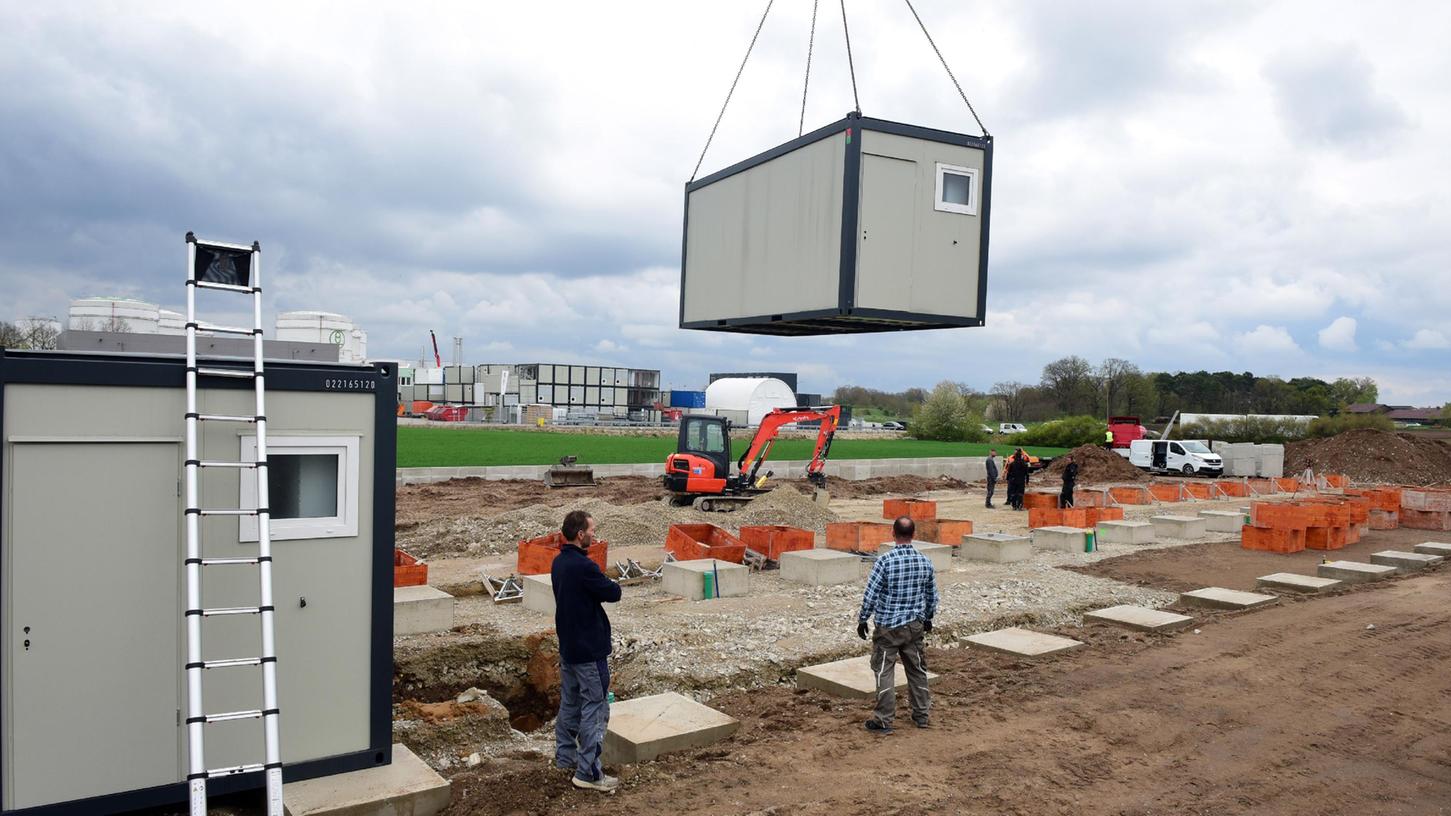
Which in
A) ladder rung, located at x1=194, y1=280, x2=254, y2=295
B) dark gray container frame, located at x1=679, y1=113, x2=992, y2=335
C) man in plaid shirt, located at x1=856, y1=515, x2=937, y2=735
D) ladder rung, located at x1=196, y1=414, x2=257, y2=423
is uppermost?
dark gray container frame, located at x1=679, y1=113, x2=992, y2=335

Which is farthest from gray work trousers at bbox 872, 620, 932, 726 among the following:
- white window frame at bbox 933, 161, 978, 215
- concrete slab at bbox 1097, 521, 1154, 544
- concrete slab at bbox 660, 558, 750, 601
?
concrete slab at bbox 1097, 521, 1154, 544

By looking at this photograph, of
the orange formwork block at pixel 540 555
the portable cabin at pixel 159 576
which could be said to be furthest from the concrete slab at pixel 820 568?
the portable cabin at pixel 159 576

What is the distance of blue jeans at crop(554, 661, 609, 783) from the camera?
20.2 feet

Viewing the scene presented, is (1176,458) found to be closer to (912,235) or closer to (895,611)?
(912,235)

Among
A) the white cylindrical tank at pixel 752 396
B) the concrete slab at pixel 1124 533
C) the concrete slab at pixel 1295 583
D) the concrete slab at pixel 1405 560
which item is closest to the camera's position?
the concrete slab at pixel 1295 583

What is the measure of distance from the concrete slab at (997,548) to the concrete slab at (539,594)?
28.5ft

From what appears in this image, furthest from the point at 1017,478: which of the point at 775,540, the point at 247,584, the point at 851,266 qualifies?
the point at 247,584

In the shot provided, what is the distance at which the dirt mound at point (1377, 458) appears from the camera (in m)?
40.4

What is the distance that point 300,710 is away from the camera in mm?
5773

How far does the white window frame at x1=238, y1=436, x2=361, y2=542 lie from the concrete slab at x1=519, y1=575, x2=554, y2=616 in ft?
19.0

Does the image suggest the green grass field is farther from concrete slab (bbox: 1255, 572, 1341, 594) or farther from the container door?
the container door

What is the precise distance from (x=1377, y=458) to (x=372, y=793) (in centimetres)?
4812

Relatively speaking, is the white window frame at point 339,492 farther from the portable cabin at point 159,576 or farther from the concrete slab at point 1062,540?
the concrete slab at point 1062,540

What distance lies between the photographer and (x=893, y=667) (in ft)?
24.4
